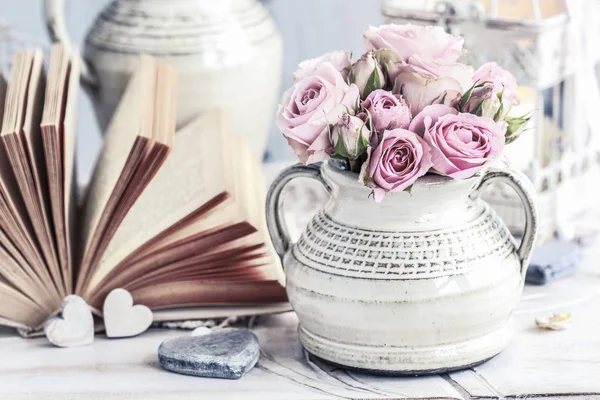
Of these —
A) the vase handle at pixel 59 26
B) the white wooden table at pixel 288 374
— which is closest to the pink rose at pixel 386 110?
the white wooden table at pixel 288 374

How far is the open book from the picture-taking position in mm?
900

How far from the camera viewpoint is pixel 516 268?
0.82 metres

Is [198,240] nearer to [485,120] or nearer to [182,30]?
[485,120]

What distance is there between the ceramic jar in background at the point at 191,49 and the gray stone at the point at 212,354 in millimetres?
556

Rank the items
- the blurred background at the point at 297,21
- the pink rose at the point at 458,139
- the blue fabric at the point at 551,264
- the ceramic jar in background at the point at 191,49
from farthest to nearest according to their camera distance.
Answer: the blurred background at the point at 297,21
the ceramic jar in background at the point at 191,49
the blue fabric at the point at 551,264
the pink rose at the point at 458,139

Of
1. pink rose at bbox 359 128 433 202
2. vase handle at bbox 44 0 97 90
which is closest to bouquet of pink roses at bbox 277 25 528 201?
pink rose at bbox 359 128 433 202

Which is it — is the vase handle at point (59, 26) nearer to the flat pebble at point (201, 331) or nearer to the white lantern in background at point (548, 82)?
the white lantern in background at point (548, 82)

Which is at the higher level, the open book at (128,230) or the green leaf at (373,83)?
the green leaf at (373,83)

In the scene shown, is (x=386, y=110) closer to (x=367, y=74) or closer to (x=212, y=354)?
(x=367, y=74)

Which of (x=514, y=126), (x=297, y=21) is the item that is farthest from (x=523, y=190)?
(x=297, y=21)

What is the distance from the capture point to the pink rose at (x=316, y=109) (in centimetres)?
75

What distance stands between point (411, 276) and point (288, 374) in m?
0.15

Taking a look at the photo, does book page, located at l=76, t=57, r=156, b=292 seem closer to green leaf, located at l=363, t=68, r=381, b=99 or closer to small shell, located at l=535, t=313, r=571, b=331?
green leaf, located at l=363, t=68, r=381, b=99

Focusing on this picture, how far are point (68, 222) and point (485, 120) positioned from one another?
1.50 ft
